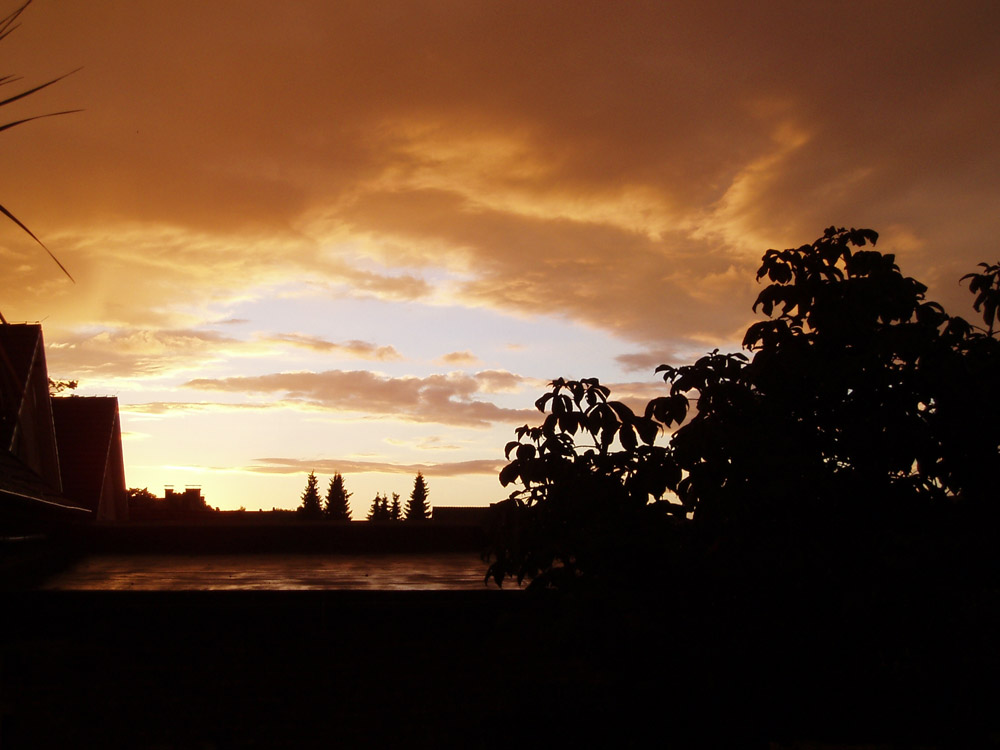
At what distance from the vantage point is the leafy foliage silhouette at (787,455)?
3658mm

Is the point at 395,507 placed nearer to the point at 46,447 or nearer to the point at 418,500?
the point at 418,500

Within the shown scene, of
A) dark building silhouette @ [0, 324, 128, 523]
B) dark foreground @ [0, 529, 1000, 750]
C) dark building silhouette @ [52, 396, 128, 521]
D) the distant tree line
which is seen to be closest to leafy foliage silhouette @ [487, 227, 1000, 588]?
dark foreground @ [0, 529, 1000, 750]

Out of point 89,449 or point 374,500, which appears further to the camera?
point 374,500

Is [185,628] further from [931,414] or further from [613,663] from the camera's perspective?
[931,414]

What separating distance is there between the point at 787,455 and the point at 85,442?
77.2 ft

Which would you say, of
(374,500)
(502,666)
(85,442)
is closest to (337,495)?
(374,500)

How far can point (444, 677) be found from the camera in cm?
616

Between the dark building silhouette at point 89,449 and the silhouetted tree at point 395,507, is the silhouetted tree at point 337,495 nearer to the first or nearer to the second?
the silhouetted tree at point 395,507

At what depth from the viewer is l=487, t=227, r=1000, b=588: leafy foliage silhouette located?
366cm

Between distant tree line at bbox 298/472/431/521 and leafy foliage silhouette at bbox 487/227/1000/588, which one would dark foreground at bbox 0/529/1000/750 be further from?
distant tree line at bbox 298/472/431/521

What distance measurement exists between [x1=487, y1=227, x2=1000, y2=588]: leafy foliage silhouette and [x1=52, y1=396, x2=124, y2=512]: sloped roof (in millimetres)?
20762

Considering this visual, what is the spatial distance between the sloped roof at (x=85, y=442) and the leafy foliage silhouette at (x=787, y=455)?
20.8 metres

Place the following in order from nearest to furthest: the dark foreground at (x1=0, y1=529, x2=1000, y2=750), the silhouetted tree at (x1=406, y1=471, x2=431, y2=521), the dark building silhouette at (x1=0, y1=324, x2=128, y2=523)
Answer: the dark foreground at (x1=0, y1=529, x2=1000, y2=750)
the dark building silhouette at (x1=0, y1=324, x2=128, y2=523)
the silhouetted tree at (x1=406, y1=471, x2=431, y2=521)

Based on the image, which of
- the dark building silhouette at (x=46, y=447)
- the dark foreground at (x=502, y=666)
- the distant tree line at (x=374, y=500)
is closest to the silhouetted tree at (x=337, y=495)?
the distant tree line at (x=374, y=500)
